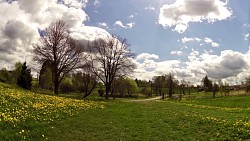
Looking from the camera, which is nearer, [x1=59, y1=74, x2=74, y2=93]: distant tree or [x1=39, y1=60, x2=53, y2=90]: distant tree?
[x1=39, y1=60, x2=53, y2=90]: distant tree

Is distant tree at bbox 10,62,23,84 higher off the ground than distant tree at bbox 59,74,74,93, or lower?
higher

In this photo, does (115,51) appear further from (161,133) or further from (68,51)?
(161,133)

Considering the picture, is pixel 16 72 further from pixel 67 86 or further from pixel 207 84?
pixel 207 84

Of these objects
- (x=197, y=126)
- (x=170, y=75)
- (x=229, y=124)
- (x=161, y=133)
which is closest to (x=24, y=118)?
(x=161, y=133)

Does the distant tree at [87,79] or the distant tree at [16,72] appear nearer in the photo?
the distant tree at [87,79]

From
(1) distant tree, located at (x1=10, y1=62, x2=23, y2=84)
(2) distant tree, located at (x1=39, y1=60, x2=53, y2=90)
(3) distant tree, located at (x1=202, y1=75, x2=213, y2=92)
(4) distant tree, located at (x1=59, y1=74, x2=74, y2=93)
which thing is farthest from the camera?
(3) distant tree, located at (x1=202, y1=75, x2=213, y2=92)

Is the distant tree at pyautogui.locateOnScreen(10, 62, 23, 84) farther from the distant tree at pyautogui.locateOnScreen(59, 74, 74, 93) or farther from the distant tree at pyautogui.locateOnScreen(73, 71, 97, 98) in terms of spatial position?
the distant tree at pyautogui.locateOnScreen(59, 74, 74, 93)

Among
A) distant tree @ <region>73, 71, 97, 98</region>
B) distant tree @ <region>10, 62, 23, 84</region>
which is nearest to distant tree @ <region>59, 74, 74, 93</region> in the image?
distant tree @ <region>10, 62, 23, 84</region>

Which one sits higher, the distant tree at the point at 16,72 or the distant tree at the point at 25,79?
the distant tree at the point at 16,72

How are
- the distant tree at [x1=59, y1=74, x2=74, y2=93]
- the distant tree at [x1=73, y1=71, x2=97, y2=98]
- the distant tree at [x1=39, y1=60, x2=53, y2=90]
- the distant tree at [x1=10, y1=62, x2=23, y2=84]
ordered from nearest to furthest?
the distant tree at [x1=39, y1=60, x2=53, y2=90]
the distant tree at [x1=73, y1=71, x2=97, y2=98]
the distant tree at [x1=10, y1=62, x2=23, y2=84]
the distant tree at [x1=59, y1=74, x2=74, y2=93]

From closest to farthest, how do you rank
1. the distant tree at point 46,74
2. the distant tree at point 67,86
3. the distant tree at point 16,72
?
the distant tree at point 46,74 < the distant tree at point 16,72 < the distant tree at point 67,86

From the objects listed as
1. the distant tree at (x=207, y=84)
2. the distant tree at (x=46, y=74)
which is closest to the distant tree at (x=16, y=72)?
the distant tree at (x=46, y=74)

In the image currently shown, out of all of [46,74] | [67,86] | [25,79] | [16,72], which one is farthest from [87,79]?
[67,86]

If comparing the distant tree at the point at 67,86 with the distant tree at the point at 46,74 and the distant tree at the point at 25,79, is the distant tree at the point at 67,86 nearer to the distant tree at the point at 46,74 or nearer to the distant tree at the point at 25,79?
the distant tree at the point at 46,74
